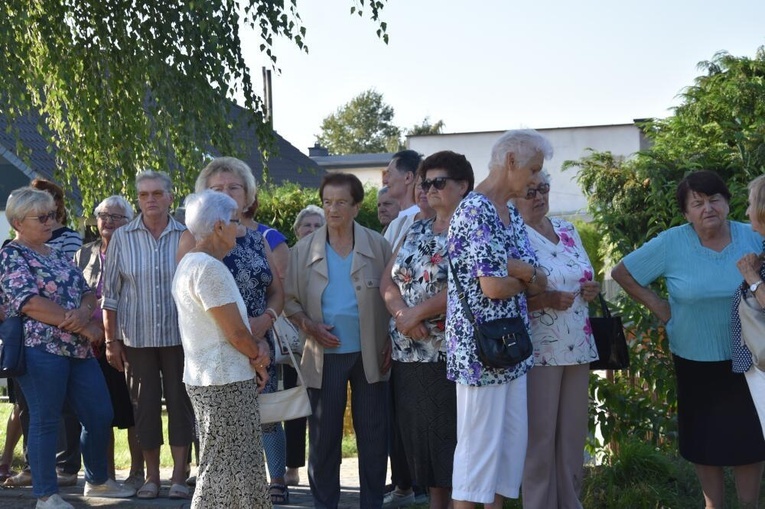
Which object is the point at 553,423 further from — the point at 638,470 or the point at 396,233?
the point at 396,233

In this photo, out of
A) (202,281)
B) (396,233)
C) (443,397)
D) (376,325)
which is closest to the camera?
(202,281)

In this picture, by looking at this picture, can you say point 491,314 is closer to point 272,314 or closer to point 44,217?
point 272,314

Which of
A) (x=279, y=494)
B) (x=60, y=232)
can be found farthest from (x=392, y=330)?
(x=60, y=232)

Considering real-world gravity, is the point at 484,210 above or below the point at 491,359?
above

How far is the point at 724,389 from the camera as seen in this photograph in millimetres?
5492

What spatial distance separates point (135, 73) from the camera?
9148 millimetres

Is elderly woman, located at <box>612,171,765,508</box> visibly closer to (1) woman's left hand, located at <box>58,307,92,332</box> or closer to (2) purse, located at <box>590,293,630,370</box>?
(2) purse, located at <box>590,293,630,370</box>

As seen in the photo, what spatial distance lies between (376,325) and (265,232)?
126 cm

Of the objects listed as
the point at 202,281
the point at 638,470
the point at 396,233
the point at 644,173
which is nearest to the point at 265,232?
the point at 396,233

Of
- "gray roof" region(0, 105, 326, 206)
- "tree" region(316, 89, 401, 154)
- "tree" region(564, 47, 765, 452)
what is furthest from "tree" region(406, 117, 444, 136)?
"tree" region(564, 47, 765, 452)

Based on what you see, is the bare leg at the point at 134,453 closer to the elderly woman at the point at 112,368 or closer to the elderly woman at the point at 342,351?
the elderly woman at the point at 112,368

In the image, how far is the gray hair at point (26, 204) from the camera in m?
6.20

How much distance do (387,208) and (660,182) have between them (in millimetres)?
2716

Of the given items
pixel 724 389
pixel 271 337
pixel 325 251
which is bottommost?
pixel 724 389
